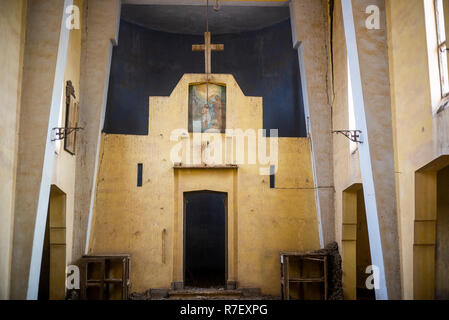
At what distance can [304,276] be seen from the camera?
42.9 feet

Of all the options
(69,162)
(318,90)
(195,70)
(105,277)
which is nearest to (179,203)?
(105,277)

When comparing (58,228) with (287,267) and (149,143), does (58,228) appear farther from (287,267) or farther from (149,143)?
(287,267)

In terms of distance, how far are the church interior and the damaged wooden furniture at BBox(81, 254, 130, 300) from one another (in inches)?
1.4

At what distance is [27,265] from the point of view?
8.60 m

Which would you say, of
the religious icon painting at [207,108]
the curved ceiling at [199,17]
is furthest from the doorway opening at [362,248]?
the curved ceiling at [199,17]

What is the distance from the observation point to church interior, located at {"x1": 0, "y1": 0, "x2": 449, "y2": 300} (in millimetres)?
8602

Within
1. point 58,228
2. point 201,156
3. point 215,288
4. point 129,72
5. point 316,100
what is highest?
point 129,72

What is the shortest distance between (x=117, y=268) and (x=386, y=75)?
7.69 meters

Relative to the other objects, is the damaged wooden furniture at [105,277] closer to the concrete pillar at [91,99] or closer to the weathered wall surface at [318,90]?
the concrete pillar at [91,99]

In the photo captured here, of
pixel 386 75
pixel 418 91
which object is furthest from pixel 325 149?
pixel 418 91

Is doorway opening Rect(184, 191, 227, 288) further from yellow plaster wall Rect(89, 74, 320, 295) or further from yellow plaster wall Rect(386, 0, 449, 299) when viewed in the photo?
yellow plaster wall Rect(386, 0, 449, 299)

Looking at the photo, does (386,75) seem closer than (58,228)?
Yes

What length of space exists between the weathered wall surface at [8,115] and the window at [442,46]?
21.7 ft
